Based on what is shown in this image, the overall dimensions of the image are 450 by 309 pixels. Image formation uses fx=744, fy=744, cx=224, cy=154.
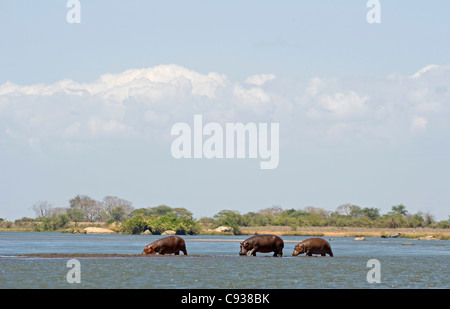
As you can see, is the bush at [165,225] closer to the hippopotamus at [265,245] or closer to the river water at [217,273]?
the hippopotamus at [265,245]

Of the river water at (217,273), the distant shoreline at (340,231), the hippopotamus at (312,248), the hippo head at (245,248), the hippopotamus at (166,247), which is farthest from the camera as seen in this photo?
the distant shoreline at (340,231)

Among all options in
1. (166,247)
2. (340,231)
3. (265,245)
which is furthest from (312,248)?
(340,231)

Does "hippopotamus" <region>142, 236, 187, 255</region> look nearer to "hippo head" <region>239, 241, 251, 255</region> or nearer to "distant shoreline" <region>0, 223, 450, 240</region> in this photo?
"hippo head" <region>239, 241, 251, 255</region>

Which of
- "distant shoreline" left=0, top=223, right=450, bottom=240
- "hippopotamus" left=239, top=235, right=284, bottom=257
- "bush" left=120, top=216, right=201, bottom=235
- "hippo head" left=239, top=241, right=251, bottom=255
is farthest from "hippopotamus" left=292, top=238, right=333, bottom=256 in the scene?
"distant shoreline" left=0, top=223, right=450, bottom=240

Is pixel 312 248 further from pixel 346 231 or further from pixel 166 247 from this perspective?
pixel 346 231

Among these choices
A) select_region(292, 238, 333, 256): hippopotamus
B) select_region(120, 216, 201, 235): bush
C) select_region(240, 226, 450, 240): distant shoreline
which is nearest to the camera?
select_region(292, 238, 333, 256): hippopotamus

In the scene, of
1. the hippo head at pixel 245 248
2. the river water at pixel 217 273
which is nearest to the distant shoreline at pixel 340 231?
the hippo head at pixel 245 248

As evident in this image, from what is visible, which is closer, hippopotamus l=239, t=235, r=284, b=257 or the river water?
the river water

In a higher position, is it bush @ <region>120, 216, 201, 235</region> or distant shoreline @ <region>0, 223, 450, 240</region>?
bush @ <region>120, 216, 201, 235</region>

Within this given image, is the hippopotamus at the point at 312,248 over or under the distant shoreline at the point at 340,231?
under

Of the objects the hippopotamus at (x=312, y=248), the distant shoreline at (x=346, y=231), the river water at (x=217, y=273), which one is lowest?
the river water at (x=217, y=273)
